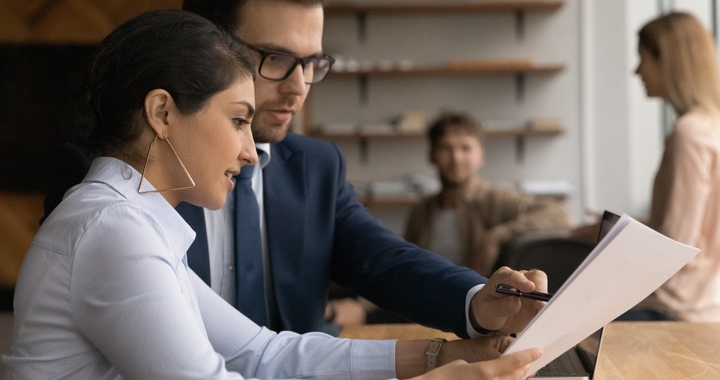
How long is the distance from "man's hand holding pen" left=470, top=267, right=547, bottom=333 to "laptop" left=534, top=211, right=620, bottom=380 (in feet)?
0.27

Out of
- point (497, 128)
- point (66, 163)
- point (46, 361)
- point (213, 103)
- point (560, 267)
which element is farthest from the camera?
point (497, 128)

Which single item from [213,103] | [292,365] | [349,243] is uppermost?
[213,103]

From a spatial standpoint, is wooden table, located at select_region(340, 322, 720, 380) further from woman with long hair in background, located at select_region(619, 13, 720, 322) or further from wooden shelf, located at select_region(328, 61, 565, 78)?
wooden shelf, located at select_region(328, 61, 565, 78)

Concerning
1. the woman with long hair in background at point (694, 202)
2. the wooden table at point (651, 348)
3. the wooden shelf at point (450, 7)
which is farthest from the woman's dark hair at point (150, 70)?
the wooden shelf at point (450, 7)

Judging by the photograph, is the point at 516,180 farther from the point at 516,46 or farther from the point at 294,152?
the point at 294,152

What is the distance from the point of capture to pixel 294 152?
5.38ft

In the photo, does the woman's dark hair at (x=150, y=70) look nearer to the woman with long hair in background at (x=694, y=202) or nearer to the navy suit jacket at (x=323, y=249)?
the navy suit jacket at (x=323, y=249)

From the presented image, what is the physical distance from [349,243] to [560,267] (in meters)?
1.48

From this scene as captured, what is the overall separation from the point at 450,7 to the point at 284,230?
151 inches

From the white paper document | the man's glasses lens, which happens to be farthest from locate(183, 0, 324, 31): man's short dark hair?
the white paper document

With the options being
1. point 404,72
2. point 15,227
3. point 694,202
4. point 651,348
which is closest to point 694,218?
point 694,202

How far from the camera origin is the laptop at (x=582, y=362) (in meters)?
1.13

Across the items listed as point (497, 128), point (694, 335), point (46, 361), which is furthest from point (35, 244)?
point (497, 128)

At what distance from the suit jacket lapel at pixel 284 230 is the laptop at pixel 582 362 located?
1.81ft
